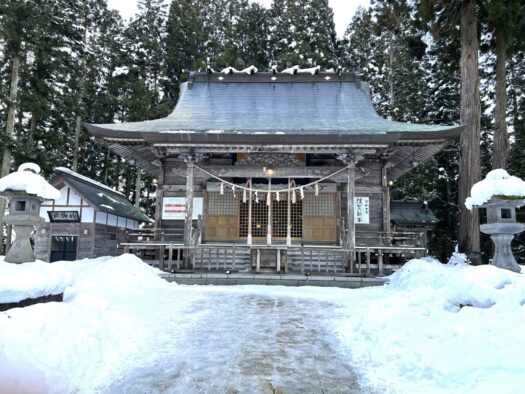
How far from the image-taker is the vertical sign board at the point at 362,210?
548 inches

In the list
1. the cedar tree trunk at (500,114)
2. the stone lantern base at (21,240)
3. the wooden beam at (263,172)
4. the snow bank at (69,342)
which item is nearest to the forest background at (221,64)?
the cedar tree trunk at (500,114)

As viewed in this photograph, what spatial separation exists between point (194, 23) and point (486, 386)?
102 feet

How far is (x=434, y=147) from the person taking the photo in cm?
1312

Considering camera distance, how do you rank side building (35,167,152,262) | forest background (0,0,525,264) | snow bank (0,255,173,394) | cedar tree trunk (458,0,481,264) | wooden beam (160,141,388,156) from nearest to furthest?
snow bank (0,255,173,394) < wooden beam (160,141,388,156) < cedar tree trunk (458,0,481,264) < side building (35,167,152,262) < forest background (0,0,525,264)

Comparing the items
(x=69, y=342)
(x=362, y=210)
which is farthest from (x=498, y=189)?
(x=69, y=342)

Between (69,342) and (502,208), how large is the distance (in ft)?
26.0

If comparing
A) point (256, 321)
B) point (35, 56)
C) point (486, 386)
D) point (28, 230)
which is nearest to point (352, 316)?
point (256, 321)

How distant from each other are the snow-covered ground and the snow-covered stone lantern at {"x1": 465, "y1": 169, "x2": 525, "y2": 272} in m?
1.87

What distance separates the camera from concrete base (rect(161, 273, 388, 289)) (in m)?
10.0

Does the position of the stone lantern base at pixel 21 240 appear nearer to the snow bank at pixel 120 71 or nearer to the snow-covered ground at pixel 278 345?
the snow-covered ground at pixel 278 345

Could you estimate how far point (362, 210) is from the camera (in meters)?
14.0

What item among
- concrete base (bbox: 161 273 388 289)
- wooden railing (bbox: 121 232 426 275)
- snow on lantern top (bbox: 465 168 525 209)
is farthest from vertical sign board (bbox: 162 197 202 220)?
snow on lantern top (bbox: 465 168 525 209)

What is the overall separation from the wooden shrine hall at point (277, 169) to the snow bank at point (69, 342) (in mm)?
5842

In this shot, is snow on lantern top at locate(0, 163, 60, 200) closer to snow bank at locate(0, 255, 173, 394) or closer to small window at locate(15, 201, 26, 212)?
small window at locate(15, 201, 26, 212)
